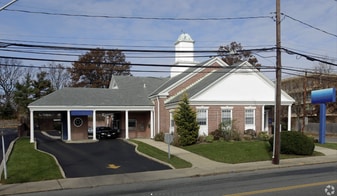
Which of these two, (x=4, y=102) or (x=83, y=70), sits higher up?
(x=83, y=70)

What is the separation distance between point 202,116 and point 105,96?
35.3 ft

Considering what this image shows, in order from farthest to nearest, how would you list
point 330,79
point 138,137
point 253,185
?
point 330,79 → point 138,137 → point 253,185

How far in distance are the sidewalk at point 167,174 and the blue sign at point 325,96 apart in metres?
6.66

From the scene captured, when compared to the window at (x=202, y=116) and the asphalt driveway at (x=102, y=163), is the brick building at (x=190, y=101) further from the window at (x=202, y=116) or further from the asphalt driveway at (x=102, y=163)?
the asphalt driveway at (x=102, y=163)

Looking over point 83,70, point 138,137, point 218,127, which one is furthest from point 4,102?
point 218,127

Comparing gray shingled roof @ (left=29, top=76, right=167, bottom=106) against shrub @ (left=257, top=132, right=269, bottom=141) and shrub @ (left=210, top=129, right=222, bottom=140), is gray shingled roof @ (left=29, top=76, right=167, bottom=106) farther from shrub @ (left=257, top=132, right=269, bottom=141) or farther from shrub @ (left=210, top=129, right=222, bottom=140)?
shrub @ (left=257, top=132, right=269, bottom=141)

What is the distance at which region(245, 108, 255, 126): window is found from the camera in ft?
101

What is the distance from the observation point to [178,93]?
33.2 meters

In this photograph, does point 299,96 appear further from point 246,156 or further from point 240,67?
point 246,156

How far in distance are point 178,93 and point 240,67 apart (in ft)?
20.1

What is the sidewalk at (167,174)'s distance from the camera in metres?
13.3

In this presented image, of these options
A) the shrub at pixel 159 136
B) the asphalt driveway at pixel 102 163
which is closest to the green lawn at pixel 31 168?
the asphalt driveway at pixel 102 163

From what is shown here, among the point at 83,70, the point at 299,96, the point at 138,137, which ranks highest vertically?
the point at 83,70

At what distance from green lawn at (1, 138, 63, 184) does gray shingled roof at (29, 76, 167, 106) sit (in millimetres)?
11616
